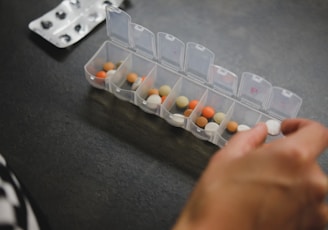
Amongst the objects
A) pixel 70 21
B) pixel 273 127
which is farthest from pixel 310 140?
pixel 70 21

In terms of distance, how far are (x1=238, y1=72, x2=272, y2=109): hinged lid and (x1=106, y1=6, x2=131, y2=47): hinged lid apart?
27cm

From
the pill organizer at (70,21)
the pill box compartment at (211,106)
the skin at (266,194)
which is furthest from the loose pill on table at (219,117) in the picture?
the skin at (266,194)

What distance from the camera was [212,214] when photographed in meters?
0.47

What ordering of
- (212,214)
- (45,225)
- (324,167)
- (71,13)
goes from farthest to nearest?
(71,13), (324,167), (45,225), (212,214)

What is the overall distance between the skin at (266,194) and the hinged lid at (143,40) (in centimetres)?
58

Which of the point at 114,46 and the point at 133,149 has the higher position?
the point at 114,46

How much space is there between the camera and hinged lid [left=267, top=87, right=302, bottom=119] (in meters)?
0.93

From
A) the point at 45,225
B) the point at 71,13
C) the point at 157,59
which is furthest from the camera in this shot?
the point at 71,13

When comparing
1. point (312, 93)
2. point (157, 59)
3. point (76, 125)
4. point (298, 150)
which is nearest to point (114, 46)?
point (157, 59)

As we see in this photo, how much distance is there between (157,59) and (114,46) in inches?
4.2

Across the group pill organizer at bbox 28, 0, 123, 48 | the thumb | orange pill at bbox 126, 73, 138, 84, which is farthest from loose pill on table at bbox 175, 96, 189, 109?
the thumb

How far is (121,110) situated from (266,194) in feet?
2.00

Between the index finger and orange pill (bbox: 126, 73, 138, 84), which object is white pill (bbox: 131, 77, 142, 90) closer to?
orange pill (bbox: 126, 73, 138, 84)

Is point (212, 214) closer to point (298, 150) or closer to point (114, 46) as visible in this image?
point (298, 150)
